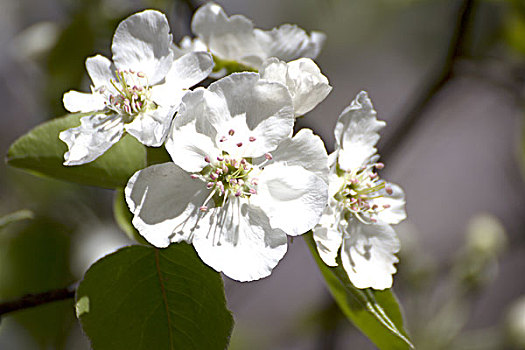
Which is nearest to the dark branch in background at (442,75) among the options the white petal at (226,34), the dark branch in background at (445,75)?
the dark branch in background at (445,75)

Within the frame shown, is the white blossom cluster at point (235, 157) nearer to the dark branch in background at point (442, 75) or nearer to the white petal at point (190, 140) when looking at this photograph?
the white petal at point (190, 140)

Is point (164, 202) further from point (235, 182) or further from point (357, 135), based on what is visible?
point (357, 135)

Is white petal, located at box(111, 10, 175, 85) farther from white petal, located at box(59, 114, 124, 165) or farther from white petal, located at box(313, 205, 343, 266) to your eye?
white petal, located at box(313, 205, 343, 266)

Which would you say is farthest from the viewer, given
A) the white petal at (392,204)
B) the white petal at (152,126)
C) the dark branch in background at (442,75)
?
the dark branch in background at (442,75)

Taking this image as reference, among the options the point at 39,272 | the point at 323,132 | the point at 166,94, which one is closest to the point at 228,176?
the point at 166,94

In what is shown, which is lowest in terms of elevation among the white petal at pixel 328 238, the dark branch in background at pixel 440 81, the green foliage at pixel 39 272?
the green foliage at pixel 39 272

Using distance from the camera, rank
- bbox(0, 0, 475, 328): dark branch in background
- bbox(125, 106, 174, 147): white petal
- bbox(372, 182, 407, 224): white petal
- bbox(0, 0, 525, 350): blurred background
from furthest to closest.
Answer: bbox(0, 0, 525, 350): blurred background < bbox(0, 0, 475, 328): dark branch in background < bbox(372, 182, 407, 224): white petal < bbox(125, 106, 174, 147): white petal

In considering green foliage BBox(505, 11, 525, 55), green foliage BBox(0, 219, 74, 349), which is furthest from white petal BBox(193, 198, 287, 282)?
green foliage BBox(505, 11, 525, 55)
